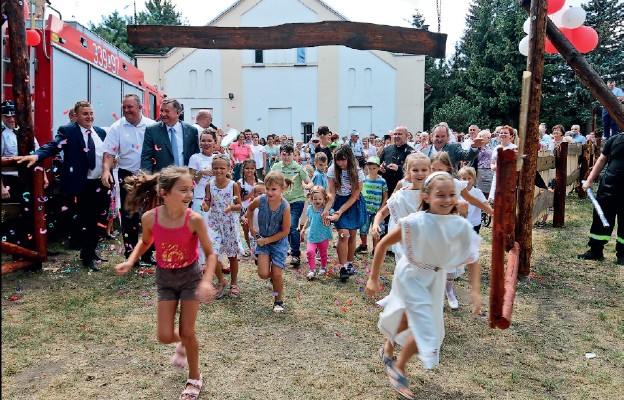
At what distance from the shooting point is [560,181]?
9.34 metres

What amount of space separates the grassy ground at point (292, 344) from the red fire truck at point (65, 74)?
229 centimetres

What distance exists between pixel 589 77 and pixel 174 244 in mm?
4911

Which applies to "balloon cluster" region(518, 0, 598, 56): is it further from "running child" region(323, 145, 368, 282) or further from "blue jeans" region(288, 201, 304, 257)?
"blue jeans" region(288, 201, 304, 257)

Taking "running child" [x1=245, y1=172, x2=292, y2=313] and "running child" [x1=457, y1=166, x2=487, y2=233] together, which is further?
"running child" [x1=457, y1=166, x2=487, y2=233]

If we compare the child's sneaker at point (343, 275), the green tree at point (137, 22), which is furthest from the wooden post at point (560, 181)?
the green tree at point (137, 22)

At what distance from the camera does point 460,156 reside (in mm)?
6523

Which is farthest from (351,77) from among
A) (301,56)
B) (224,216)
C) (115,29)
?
(115,29)

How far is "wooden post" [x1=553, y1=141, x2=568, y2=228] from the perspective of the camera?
8891 millimetres

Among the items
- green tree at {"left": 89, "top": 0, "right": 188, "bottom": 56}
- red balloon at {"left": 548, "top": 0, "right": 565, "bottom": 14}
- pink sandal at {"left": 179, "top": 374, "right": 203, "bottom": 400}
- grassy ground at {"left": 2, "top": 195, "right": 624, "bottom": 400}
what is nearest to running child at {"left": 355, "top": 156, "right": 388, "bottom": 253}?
grassy ground at {"left": 2, "top": 195, "right": 624, "bottom": 400}

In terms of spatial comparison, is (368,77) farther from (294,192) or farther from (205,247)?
(205,247)

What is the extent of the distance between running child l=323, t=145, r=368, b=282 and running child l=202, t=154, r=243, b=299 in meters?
1.13

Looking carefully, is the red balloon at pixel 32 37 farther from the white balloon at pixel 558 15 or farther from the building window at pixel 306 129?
the building window at pixel 306 129

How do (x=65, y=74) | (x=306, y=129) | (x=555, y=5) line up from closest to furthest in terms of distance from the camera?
1. (x=555, y=5)
2. (x=65, y=74)
3. (x=306, y=129)

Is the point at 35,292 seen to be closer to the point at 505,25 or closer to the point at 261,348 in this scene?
the point at 261,348
